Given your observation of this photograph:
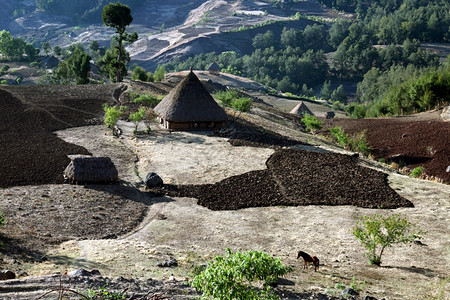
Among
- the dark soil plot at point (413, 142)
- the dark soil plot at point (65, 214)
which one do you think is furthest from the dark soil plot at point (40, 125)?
the dark soil plot at point (413, 142)

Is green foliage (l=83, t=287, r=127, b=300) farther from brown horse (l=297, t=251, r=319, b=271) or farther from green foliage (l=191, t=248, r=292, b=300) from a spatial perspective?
brown horse (l=297, t=251, r=319, b=271)

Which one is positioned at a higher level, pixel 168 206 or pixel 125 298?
pixel 125 298

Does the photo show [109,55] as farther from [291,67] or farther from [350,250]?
[291,67]

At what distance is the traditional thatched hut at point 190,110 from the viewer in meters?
36.4

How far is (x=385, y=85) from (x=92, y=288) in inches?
3680

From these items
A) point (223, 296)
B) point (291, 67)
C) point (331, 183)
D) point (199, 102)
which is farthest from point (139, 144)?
point (291, 67)

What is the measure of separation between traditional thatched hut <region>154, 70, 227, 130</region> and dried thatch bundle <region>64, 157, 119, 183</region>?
39.5ft

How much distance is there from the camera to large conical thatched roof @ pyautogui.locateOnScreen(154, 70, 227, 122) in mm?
36344

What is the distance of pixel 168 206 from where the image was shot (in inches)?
885

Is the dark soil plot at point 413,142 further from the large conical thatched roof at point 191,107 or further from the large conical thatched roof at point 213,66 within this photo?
the large conical thatched roof at point 213,66

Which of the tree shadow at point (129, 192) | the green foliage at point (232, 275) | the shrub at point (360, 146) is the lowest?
the shrub at point (360, 146)

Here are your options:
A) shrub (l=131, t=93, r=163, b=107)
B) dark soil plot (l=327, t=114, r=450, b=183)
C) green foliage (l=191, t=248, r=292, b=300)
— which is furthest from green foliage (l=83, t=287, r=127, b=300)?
shrub (l=131, t=93, r=163, b=107)

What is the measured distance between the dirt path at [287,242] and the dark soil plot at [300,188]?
0.72 m

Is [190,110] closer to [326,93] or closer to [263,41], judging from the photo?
[326,93]
